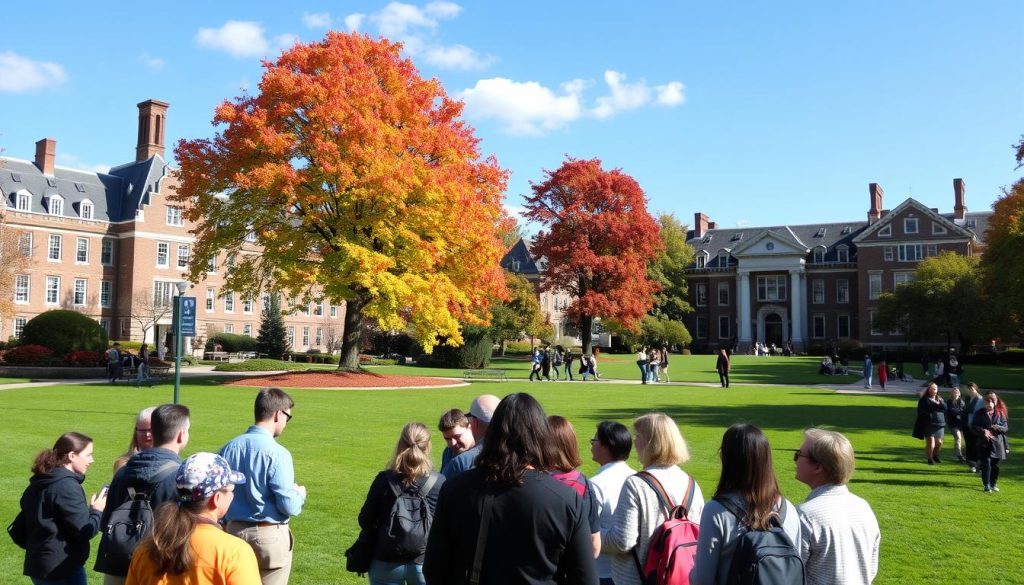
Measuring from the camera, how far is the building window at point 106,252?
203 ft

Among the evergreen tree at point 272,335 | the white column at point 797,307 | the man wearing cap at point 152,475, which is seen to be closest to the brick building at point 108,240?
the evergreen tree at point 272,335

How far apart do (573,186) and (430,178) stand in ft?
78.1

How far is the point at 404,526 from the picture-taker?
4656mm

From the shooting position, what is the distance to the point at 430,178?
1163 inches

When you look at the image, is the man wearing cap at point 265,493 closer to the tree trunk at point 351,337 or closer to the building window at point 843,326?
the tree trunk at point 351,337

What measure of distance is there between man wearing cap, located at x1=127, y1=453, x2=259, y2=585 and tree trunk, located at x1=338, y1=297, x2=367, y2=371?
2958 centimetres

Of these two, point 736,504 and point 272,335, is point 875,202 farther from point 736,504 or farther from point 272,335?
point 736,504

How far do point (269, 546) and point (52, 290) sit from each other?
63.7 meters

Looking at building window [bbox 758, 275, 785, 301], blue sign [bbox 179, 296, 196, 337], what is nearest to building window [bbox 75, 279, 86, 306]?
blue sign [bbox 179, 296, 196, 337]

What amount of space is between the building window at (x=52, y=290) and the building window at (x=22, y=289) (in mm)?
1394

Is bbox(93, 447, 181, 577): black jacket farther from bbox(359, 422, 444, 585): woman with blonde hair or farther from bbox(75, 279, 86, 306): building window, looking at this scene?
bbox(75, 279, 86, 306): building window

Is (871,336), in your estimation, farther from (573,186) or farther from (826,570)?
(826,570)

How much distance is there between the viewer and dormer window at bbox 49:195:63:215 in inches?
2346

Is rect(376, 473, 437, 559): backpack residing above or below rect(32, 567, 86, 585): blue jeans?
above
